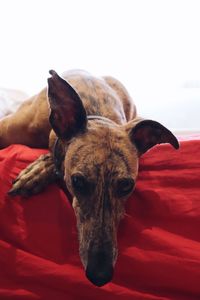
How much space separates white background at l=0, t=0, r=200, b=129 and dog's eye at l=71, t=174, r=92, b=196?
137 cm

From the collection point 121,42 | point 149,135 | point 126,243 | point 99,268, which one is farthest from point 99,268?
point 121,42

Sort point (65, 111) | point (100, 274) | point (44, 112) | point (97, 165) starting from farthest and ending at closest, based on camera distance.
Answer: point (44, 112)
point (65, 111)
point (97, 165)
point (100, 274)

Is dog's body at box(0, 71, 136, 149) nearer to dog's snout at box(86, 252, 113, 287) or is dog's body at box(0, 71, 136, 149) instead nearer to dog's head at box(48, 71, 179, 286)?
dog's head at box(48, 71, 179, 286)

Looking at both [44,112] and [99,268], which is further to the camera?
[44,112]

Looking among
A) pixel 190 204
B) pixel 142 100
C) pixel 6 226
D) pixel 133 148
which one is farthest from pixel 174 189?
pixel 142 100

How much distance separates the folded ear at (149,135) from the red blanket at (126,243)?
0.24 feet

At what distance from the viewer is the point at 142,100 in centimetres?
252

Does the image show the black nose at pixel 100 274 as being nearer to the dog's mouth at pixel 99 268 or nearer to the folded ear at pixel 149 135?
the dog's mouth at pixel 99 268

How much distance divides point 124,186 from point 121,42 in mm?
1586

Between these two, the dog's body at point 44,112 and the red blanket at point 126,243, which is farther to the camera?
the dog's body at point 44,112

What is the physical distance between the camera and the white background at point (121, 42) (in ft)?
8.10

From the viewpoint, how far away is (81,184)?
107cm

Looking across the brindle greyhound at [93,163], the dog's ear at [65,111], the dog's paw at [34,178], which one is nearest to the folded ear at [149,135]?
the brindle greyhound at [93,163]

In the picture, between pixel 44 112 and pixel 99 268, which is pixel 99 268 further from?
pixel 44 112
